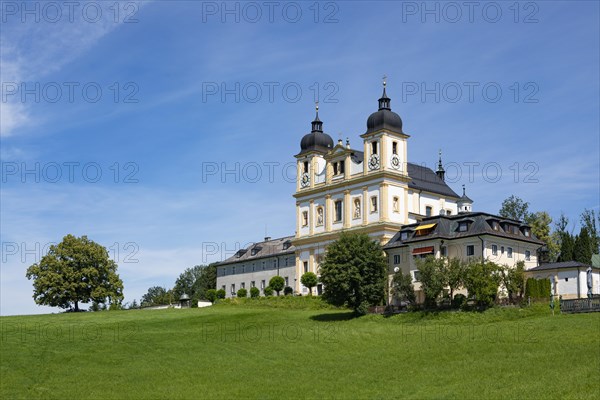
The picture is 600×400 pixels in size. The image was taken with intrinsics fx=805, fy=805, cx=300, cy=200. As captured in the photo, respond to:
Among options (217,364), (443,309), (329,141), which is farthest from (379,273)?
(329,141)

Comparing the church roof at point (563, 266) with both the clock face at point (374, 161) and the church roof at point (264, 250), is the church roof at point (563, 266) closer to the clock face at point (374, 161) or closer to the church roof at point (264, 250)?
the clock face at point (374, 161)

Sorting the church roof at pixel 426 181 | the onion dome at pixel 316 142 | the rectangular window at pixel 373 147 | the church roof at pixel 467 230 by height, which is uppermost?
the onion dome at pixel 316 142

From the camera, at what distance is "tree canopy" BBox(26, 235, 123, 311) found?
269 ft

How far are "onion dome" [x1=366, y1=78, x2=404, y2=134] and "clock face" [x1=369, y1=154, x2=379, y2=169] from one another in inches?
110

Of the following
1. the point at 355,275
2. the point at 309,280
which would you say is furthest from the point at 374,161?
the point at 355,275

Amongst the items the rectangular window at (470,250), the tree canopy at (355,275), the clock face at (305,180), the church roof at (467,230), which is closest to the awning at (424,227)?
the church roof at (467,230)

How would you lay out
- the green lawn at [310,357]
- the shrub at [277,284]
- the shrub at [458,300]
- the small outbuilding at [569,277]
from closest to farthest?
the green lawn at [310,357] < the shrub at [458,300] < the small outbuilding at [569,277] < the shrub at [277,284]

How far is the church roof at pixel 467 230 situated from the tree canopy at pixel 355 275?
6270 millimetres

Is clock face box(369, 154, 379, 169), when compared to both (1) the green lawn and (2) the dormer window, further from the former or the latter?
(2) the dormer window

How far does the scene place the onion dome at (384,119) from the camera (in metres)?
84.8

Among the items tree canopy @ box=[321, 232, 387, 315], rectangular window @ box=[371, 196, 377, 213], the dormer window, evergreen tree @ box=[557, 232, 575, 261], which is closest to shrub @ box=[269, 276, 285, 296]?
rectangular window @ box=[371, 196, 377, 213]

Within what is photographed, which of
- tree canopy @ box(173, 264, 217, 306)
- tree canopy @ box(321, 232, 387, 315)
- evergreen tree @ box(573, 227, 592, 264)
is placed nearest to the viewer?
tree canopy @ box(321, 232, 387, 315)

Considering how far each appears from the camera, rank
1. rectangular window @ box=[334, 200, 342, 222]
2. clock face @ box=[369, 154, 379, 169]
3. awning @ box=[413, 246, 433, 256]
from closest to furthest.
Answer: awning @ box=[413, 246, 433, 256], clock face @ box=[369, 154, 379, 169], rectangular window @ box=[334, 200, 342, 222]

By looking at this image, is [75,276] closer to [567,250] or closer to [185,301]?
[185,301]
